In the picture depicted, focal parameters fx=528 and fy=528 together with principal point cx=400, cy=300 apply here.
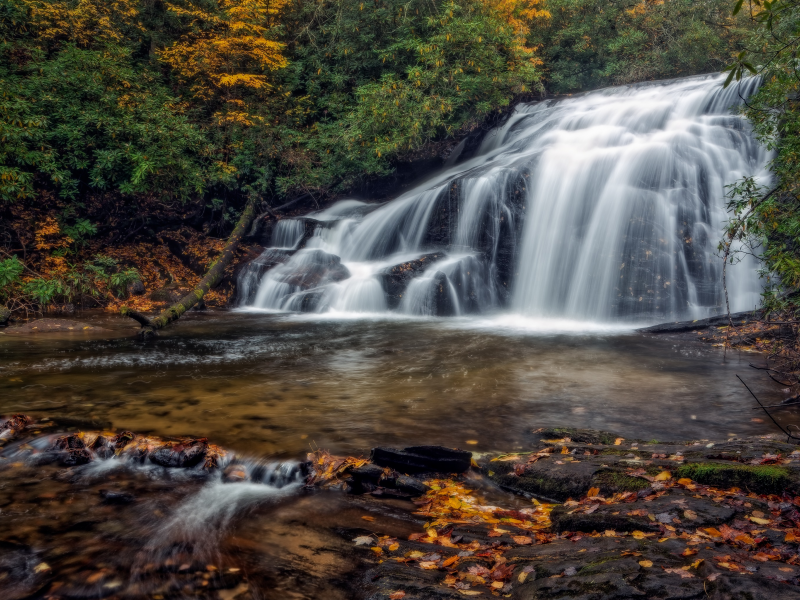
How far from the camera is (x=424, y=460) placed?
459 cm

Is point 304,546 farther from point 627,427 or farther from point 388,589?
point 627,427

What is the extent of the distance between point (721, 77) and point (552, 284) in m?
10.5

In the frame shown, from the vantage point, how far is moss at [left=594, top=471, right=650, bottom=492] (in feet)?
12.3

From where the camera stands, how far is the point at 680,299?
1243 centimetres

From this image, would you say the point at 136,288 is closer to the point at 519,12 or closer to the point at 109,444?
the point at 109,444

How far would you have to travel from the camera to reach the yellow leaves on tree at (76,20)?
15266 mm

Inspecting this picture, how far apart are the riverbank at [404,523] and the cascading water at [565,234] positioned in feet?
29.0

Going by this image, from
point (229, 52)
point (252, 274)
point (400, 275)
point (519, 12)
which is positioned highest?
point (519, 12)

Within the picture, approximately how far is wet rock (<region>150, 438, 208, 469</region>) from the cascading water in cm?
Answer: 964

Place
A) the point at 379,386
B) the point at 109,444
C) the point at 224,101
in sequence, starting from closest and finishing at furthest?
the point at 109,444 < the point at 379,386 < the point at 224,101

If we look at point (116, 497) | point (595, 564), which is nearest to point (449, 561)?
point (595, 564)

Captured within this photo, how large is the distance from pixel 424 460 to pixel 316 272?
11.6 m

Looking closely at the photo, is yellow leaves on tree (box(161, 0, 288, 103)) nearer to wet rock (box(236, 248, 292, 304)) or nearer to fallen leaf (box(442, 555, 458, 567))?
wet rock (box(236, 248, 292, 304))

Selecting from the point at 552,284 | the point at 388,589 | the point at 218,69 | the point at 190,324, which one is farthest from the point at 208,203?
the point at 388,589
